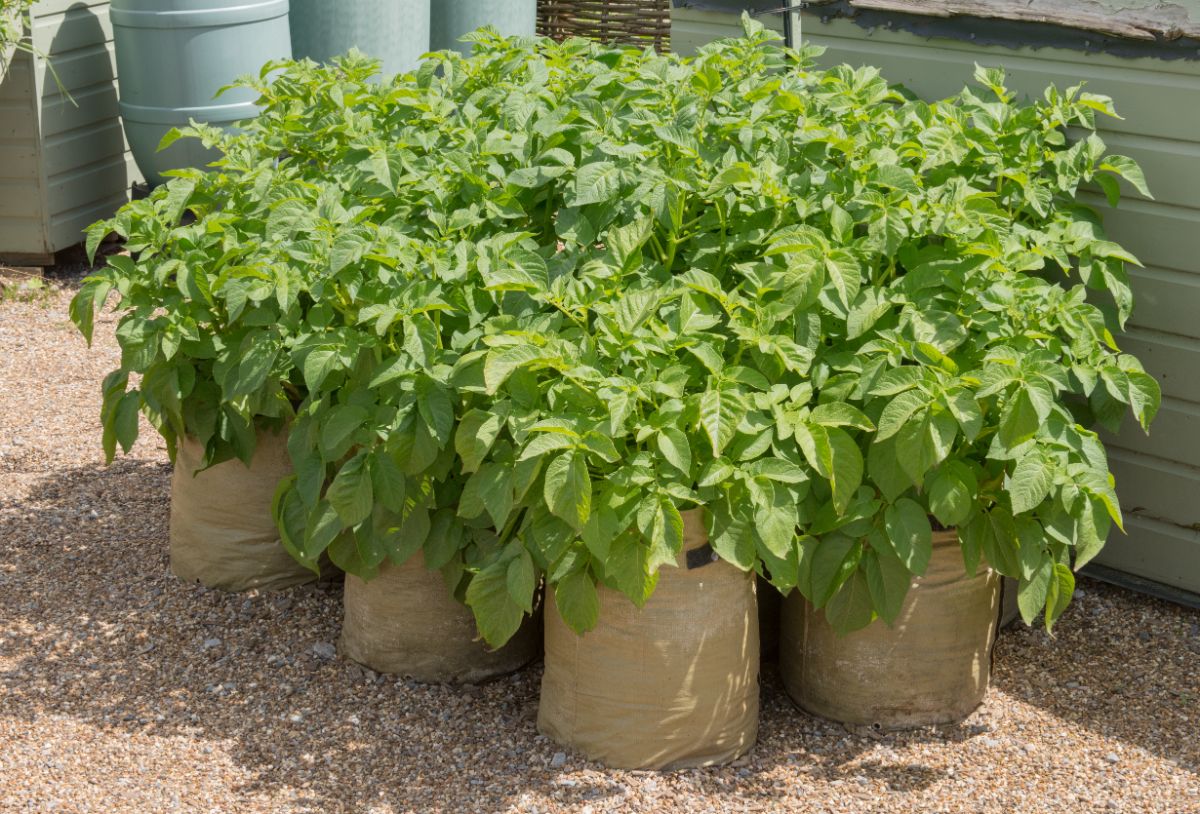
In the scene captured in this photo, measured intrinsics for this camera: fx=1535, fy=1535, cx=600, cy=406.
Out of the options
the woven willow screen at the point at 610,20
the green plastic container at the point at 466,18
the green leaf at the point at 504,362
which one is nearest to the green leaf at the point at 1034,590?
the green leaf at the point at 504,362

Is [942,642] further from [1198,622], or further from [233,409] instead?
[233,409]

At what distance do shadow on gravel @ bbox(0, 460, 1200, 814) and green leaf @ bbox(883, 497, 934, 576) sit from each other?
49cm

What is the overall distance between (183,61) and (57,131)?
0.62 m

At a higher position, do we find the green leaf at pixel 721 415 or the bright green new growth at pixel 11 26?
the bright green new growth at pixel 11 26

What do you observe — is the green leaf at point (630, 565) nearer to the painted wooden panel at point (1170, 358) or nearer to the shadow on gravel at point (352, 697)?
the shadow on gravel at point (352, 697)

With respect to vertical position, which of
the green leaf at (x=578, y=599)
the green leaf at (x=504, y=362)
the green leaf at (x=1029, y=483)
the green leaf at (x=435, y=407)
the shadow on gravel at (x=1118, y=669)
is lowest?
the shadow on gravel at (x=1118, y=669)

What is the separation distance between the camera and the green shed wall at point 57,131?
20.2 feet

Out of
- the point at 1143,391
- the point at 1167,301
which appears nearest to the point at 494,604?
the point at 1143,391

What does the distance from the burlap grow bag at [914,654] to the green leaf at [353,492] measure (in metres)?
0.94

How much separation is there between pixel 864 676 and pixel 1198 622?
3.51ft

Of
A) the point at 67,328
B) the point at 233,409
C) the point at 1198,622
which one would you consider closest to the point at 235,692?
the point at 233,409

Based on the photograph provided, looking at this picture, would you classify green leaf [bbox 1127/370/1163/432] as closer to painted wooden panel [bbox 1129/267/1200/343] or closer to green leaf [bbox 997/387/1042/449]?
green leaf [bbox 997/387/1042/449]

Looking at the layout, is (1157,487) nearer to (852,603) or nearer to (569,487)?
(852,603)

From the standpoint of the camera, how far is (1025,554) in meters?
2.90
